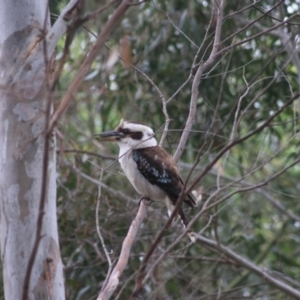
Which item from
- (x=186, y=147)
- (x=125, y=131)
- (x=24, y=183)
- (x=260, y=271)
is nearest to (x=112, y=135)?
(x=125, y=131)

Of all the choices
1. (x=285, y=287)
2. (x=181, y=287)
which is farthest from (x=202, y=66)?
(x=181, y=287)

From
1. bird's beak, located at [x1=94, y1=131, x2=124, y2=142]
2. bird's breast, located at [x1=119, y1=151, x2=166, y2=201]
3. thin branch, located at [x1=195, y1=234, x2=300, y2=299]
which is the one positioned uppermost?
bird's beak, located at [x1=94, y1=131, x2=124, y2=142]

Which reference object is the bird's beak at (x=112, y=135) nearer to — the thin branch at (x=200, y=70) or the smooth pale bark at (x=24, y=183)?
the thin branch at (x=200, y=70)

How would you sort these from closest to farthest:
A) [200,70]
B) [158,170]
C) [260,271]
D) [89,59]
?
[89,59] < [200,70] < [158,170] < [260,271]

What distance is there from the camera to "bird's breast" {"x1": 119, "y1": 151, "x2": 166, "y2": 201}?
3729 mm

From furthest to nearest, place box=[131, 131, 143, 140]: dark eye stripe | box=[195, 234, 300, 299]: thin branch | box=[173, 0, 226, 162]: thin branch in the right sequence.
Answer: box=[195, 234, 300, 299]: thin branch
box=[131, 131, 143, 140]: dark eye stripe
box=[173, 0, 226, 162]: thin branch

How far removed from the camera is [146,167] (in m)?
3.74

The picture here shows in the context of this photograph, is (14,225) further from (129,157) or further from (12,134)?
(129,157)

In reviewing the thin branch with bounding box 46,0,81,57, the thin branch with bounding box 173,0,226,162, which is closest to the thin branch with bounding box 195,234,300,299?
the thin branch with bounding box 173,0,226,162

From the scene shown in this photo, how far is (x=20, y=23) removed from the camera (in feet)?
7.33

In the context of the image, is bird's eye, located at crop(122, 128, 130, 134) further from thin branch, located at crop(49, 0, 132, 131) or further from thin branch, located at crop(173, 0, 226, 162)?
thin branch, located at crop(49, 0, 132, 131)

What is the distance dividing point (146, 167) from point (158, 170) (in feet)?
0.23

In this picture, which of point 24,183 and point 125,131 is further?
point 125,131

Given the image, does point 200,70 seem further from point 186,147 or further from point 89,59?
point 186,147
